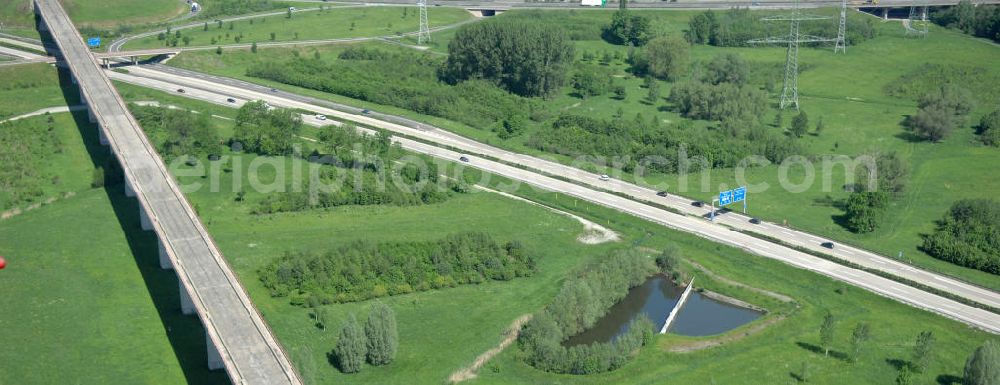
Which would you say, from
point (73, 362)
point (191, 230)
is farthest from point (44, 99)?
point (73, 362)

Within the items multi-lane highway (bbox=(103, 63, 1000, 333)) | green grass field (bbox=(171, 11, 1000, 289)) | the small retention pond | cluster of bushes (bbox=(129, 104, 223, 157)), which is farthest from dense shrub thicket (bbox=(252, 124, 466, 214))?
the small retention pond

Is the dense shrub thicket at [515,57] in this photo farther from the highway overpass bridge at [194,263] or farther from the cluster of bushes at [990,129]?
the cluster of bushes at [990,129]

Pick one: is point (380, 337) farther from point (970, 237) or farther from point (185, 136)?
point (970, 237)

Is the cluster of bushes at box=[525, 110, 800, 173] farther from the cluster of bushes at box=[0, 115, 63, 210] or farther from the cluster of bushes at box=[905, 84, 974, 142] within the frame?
the cluster of bushes at box=[0, 115, 63, 210]

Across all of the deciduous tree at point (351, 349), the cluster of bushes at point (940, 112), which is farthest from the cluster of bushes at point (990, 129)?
the deciduous tree at point (351, 349)

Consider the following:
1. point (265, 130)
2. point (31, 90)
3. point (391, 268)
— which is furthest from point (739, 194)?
point (31, 90)

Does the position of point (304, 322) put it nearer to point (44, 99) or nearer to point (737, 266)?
point (737, 266)
